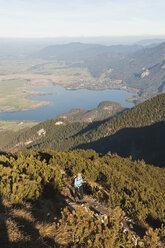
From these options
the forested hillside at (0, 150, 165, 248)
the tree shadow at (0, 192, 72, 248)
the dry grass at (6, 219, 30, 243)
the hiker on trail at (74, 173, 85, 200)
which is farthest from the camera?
the hiker on trail at (74, 173, 85, 200)

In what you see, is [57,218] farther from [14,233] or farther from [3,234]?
[3,234]

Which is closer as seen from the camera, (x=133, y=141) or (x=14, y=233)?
(x=14, y=233)

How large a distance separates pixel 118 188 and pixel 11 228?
13405mm

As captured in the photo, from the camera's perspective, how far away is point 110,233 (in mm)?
6508

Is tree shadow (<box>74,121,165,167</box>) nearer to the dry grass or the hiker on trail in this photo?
the hiker on trail

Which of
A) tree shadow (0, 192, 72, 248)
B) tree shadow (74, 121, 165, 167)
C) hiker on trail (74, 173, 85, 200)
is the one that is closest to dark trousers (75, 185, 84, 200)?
hiker on trail (74, 173, 85, 200)

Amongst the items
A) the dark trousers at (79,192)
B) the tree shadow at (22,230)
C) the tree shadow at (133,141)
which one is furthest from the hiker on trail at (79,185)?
the tree shadow at (133,141)

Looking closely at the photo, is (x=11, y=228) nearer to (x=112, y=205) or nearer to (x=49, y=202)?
(x=49, y=202)

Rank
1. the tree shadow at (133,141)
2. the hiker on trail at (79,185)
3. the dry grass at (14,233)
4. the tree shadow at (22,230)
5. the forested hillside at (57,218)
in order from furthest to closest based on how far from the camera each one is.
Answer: the tree shadow at (133,141) → the hiker on trail at (79,185) → the dry grass at (14,233) → the tree shadow at (22,230) → the forested hillside at (57,218)

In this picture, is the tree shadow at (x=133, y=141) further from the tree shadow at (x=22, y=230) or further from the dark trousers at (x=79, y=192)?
the tree shadow at (x=22, y=230)

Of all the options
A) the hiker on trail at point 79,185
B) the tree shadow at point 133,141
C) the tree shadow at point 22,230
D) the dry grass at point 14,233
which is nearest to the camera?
the tree shadow at point 22,230

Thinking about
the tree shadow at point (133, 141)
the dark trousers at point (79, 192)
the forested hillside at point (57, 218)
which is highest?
the forested hillside at point (57, 218)

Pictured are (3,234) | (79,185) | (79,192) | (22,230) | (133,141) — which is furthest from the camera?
(133,141)

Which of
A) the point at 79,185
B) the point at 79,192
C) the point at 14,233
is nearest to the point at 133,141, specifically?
the point at 79,192
